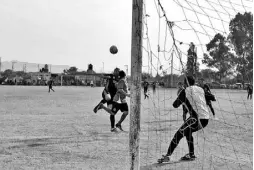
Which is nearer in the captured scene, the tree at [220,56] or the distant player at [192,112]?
the distant player at [192,112]

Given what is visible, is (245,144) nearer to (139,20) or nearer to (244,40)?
(244,40)

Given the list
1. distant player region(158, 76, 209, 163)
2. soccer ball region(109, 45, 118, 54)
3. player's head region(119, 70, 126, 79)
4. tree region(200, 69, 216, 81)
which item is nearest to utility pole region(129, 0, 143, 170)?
distant player region(158, 76, 209, 163)

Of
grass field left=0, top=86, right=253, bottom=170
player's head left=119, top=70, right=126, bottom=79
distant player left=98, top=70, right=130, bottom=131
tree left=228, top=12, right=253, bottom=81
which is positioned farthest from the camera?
player's head left=119, top=70, right=126, bottom=79

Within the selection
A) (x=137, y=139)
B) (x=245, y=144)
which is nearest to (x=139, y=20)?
(x=137, y=139)

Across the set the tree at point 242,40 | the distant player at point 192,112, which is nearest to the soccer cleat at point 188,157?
the distant player at point 192,112

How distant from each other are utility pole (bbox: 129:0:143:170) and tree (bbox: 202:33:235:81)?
184 centimetres

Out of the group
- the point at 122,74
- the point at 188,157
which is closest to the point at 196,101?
the point at 188,157

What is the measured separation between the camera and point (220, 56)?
290 inches

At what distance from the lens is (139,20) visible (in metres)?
4.16

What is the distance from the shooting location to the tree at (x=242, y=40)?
595cm

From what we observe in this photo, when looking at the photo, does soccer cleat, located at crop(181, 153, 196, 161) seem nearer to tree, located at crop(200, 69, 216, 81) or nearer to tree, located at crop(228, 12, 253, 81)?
tree, located at crop(228, 12, 253, 81)

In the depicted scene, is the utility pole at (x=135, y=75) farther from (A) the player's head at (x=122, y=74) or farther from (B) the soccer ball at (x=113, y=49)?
(A) the player's head at (x=122, y=74)

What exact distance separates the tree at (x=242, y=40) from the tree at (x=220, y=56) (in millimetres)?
159

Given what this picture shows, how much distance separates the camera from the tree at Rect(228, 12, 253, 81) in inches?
234
